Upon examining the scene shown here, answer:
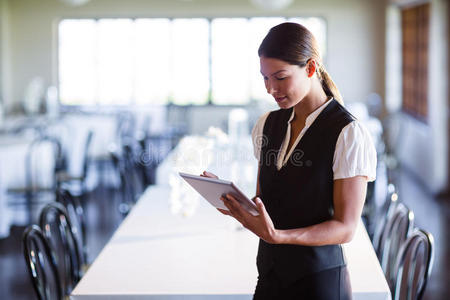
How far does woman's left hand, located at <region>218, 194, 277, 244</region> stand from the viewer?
162 cm

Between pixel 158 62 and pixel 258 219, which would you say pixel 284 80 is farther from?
pixel 158 62

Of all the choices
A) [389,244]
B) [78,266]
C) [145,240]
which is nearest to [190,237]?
[145,240]

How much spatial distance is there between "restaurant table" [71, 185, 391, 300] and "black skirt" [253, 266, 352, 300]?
1.33 ft

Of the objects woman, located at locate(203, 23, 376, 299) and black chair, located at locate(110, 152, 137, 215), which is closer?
woman, located at locate(203, 23, 376, 299)

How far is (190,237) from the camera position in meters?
2.93

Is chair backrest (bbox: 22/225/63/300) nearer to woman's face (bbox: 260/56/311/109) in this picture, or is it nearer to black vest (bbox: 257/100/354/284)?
black vest (bbox: 257/100/354/284)

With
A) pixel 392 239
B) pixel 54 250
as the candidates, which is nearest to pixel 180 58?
pixel 54 250

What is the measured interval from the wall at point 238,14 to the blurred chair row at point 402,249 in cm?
695

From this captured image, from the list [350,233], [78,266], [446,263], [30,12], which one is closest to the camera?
[350,233]

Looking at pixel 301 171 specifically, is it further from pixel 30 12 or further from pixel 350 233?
pixel 30 12

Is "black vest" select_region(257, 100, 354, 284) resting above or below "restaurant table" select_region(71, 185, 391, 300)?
above

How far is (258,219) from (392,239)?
154cm

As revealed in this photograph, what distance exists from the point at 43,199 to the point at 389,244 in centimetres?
356

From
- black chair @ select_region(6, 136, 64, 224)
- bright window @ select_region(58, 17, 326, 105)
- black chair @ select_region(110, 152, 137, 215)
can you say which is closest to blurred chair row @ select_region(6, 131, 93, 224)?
black chair @ select_region(6, 136, 64, 224)
